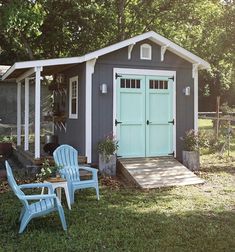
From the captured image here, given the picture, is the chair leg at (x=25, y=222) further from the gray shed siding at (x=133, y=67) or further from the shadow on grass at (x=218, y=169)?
the shadow on grass at (x=218, y=169)

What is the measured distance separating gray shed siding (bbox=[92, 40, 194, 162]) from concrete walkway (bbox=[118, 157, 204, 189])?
0.76 m

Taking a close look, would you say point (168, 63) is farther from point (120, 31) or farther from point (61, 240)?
point (120, 31)

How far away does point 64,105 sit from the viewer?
35.5 ft

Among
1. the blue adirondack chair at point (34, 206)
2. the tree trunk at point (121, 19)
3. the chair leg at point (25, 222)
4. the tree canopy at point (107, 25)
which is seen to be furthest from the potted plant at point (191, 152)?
the tree trunk at point (121, 19)

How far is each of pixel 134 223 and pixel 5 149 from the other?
701 centimetres

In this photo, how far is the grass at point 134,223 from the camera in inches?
179

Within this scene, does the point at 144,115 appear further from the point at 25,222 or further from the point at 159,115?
the point at 25,222

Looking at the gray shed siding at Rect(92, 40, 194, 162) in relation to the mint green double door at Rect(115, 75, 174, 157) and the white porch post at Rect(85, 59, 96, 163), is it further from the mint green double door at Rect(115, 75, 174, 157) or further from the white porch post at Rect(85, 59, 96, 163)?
the mint green double door at Rect(115, 75, 174, 157)

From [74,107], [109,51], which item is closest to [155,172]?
[74,107]

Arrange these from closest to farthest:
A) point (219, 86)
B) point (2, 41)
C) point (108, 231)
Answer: point (108, 231), point (2, 41), point (219, 86)

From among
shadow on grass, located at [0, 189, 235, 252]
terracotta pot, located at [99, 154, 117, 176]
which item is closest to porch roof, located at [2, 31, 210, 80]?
terracotta pot, located at [99, 154, 117, 176]

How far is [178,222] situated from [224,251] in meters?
1.16

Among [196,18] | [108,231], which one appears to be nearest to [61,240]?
[108,231]

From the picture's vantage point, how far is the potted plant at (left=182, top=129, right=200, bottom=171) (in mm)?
9406
